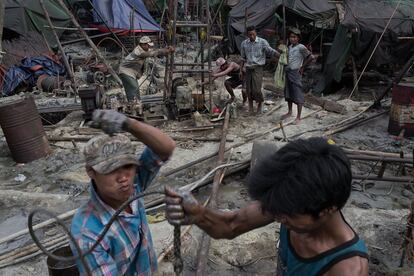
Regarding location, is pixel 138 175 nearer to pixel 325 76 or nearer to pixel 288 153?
pixel 288 153

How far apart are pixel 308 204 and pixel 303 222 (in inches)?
4.6

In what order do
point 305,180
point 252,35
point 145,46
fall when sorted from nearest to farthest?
point 305,180
point 252,35
point 145,46

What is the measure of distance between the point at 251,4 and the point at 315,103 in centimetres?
953

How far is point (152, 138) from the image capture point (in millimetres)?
2158

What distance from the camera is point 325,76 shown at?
12367 mm

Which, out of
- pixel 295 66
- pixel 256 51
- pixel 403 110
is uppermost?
pixel 256 51

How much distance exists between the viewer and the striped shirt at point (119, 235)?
1913mm

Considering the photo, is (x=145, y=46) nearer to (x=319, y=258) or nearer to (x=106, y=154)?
(x=106, y=154)

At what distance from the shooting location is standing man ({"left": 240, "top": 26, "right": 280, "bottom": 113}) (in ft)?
30.1

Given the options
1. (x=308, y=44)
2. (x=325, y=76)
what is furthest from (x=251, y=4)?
(x=325, y=76)

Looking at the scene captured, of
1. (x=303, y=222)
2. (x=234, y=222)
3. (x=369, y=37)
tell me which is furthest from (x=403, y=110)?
(x=303, y=222)

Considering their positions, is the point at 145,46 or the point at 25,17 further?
the point at 25,17

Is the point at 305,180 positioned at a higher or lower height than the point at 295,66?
higher

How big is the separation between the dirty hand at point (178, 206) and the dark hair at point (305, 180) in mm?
377
